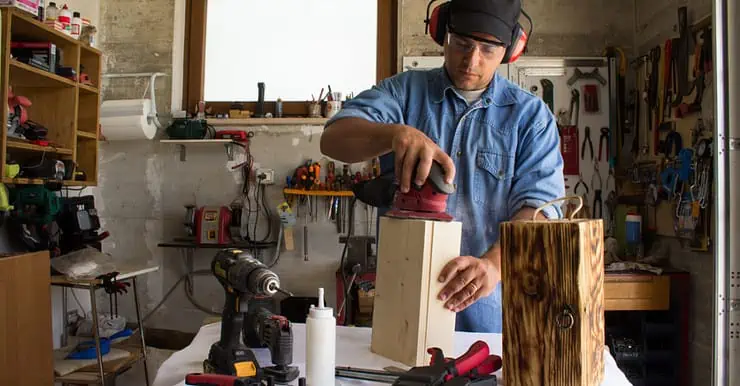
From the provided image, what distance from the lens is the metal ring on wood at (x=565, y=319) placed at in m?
0.91

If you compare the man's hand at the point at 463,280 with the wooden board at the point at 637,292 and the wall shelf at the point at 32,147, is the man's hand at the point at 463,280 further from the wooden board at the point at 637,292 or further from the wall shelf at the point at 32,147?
the wall shelf at the point at 32,147

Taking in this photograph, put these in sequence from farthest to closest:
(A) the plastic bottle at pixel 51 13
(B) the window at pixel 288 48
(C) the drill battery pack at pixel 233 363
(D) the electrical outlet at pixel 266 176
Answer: (B) the window at pixel 288 48 < (D) the electrical outlet at pixel 266 176 < (A) the plastic bottle at pixel 51 13 < (C) the drill battery pack at pixel 233 363

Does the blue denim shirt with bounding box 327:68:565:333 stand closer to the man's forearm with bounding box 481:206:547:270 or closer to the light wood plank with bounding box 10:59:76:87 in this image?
the man's forearm with bounding box 481:206:547:270

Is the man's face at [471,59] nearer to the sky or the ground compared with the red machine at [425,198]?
nearer to the sky

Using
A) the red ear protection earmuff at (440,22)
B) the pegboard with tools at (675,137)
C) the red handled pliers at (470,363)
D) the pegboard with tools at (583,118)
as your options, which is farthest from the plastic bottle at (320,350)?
the pegboard with tools at (583,118)

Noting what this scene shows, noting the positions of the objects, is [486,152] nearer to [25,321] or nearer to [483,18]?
[483,18]

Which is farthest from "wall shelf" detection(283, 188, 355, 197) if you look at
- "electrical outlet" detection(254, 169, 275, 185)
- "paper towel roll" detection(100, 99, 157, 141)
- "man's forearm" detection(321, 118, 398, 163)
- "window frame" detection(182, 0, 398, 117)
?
"man's forearm" detection(321, 118, 398, 163)

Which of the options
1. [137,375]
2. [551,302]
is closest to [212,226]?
[137,375]

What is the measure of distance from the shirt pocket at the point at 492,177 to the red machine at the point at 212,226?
2.50 metres

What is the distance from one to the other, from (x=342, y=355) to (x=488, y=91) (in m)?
0.82

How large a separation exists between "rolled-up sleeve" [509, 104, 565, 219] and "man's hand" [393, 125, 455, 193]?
37 centimetres

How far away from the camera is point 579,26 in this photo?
12.1 feet

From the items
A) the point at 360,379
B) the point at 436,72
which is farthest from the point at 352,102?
the point at 360,379

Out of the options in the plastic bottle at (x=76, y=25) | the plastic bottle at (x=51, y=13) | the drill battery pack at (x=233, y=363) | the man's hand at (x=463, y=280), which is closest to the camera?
the drill battery pack at (x=233, y=363)
